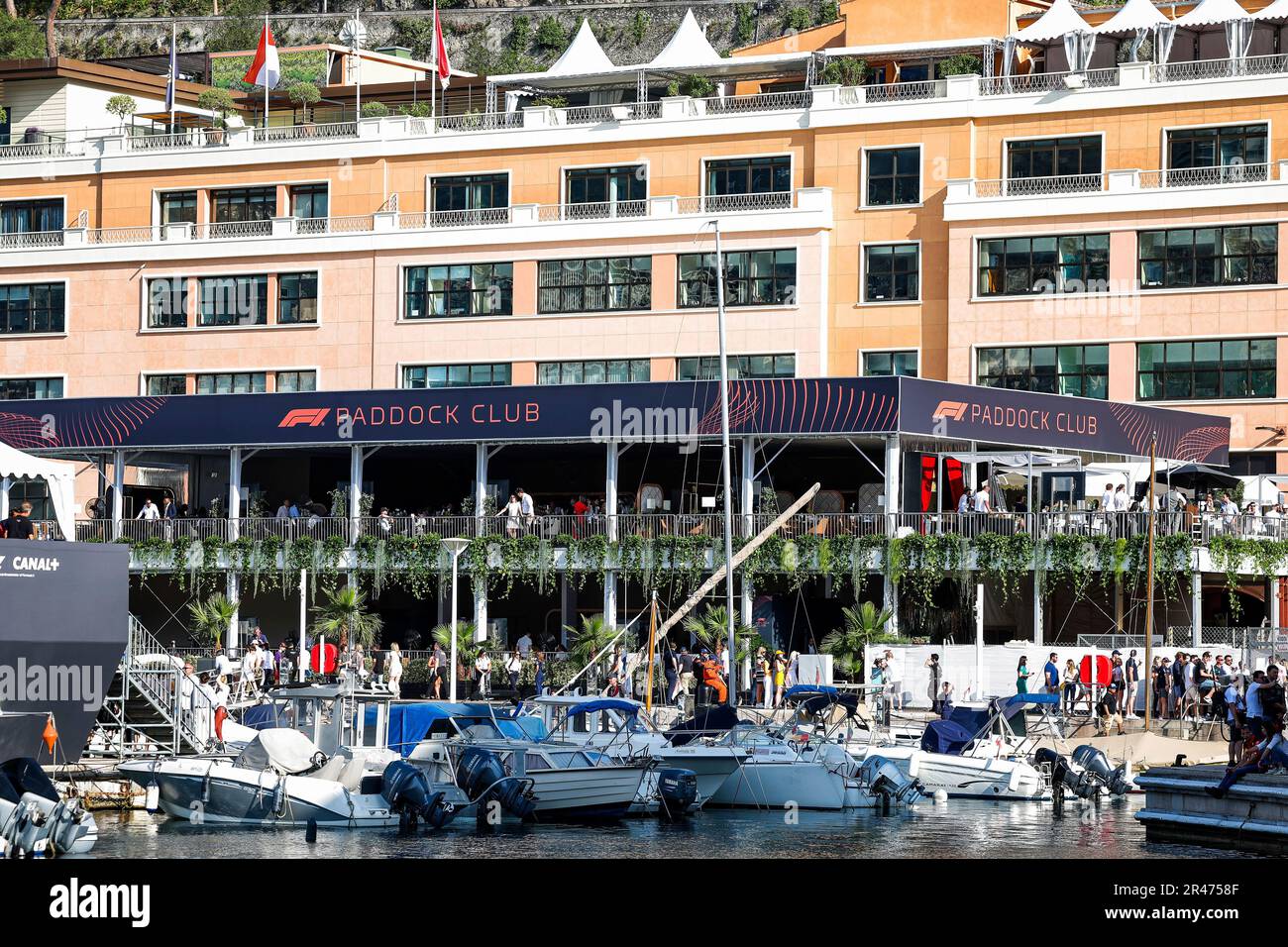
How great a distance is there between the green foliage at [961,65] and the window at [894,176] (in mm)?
3863

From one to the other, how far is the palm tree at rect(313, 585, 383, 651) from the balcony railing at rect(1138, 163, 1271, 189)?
2842 cm

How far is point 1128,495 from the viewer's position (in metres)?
53.1

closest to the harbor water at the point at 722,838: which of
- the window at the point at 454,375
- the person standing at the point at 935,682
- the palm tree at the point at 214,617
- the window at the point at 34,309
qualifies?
the person standing at the point at 935,682

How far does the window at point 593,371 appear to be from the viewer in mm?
67500

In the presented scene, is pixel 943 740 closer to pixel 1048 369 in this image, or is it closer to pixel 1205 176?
pixel 1048 369

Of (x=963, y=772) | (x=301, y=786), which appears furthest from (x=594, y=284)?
(x=301, y=786)

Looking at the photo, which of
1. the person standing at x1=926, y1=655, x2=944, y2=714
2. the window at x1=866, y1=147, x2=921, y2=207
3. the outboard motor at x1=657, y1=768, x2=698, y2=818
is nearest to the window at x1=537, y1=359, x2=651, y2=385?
the window at x1=866, y1=147, x2=921, y2=207

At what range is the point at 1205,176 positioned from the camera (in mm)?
63125

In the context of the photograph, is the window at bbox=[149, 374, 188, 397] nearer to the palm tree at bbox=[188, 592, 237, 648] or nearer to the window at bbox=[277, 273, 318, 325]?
the window at bbox=[277, 273, 318, 325]

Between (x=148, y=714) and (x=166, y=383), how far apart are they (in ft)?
118
